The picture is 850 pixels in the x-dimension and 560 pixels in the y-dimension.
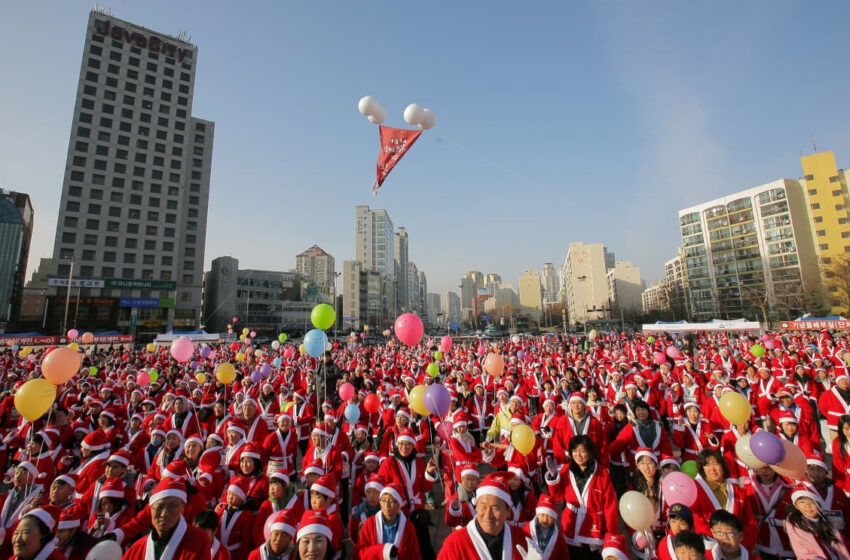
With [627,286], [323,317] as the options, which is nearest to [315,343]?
[323,317]

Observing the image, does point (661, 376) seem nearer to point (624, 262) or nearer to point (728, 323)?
point (728, 323)

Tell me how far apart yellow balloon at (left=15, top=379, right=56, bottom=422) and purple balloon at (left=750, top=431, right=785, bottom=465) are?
827 centimetres

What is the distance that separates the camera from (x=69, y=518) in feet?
10.3

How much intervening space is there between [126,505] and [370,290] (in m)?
81.2

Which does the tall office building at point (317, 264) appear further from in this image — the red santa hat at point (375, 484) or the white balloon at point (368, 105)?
the red santa hat at point (375, 484)

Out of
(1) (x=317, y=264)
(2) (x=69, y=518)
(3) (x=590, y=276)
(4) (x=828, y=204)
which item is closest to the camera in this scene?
(2) (x=69, y=518)

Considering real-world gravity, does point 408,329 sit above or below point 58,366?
above

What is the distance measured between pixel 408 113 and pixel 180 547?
897cm

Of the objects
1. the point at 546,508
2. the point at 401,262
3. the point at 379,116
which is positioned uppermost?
the point at 401,262

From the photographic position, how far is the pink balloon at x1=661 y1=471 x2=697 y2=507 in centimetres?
296

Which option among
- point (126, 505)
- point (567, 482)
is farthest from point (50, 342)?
point (567, 482)

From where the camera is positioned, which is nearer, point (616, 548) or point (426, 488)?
point (616, 548)

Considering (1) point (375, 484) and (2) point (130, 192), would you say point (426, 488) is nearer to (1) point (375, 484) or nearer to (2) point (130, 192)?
(1) point (375, 484)

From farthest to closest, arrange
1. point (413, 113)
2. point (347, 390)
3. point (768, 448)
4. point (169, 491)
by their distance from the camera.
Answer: point (413, 113), point (347, 390), point (768, 448), point (169, 491)
